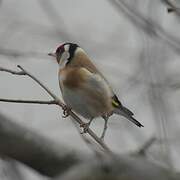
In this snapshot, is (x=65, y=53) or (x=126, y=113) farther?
(x=65, y=53)

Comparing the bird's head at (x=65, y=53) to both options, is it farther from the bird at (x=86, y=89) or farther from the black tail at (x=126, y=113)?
the black tail at (x=126, y=113)

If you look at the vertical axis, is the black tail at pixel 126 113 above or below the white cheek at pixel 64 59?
below

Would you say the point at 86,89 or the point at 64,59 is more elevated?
the point at 64,59

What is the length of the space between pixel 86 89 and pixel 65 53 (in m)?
0.33

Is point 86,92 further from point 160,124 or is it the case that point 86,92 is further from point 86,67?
point 160,124

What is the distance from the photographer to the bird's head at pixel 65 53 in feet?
8.74

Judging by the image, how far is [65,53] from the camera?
2703 millimetres

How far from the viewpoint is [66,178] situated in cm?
62

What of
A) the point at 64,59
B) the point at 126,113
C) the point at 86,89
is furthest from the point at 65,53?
the point at 126,113

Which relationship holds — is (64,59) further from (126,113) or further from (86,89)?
(126,113)

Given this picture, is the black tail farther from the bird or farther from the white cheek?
the white cheek

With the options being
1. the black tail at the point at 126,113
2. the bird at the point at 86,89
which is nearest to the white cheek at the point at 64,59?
the bird at the point at 86,89

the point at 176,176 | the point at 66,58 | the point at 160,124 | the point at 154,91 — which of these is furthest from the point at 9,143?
the point at 66,58

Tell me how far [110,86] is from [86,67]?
19 centimetres
